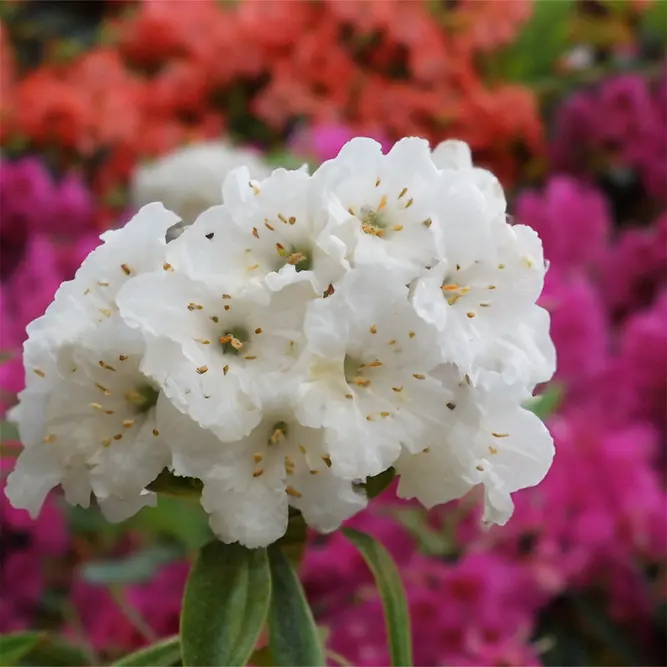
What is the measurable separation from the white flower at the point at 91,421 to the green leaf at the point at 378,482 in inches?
4.1

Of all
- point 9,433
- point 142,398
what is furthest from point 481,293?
point 9,433

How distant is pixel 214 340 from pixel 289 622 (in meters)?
0.16

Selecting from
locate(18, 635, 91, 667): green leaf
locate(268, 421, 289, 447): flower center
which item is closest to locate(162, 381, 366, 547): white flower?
locate(268, 421, 289, 447): flower center

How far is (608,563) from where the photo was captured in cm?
80

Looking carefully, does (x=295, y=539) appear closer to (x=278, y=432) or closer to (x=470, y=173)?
(x=278, y=432)

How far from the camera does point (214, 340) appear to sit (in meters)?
0.41

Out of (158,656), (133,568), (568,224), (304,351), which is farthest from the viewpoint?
(568,224)

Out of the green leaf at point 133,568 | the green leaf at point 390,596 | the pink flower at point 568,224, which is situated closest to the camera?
the green leaf at point 390,596

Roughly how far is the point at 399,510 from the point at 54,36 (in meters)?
Answer: 1.20

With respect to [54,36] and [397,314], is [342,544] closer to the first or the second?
[397,314]

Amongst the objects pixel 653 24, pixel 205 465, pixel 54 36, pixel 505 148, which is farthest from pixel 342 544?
pixel 54 36

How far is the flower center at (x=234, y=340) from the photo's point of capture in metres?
0.41

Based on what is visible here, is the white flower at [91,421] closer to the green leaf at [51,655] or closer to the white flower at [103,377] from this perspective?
the white flower at [103,377]

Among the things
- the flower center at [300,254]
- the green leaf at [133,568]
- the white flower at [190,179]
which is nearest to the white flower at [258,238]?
the flower center at [300,254]
